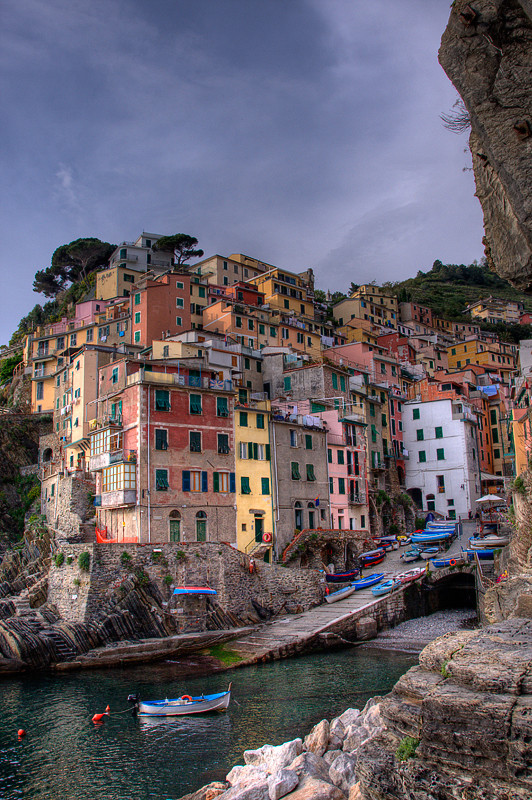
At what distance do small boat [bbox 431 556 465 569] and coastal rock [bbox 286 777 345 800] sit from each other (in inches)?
1205

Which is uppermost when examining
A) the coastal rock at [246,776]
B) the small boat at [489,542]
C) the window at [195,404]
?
the window at [195,404]

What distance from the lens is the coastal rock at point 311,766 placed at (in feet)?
51.6

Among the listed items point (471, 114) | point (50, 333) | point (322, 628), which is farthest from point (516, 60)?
point (50, 333)

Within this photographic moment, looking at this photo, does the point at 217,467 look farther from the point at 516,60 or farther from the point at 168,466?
the point at 516,60

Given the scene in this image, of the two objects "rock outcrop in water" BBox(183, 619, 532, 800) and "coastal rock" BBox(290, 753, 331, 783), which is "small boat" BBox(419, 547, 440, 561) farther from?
"rock outcrop in water" BBox(183, 619, 532, 800)

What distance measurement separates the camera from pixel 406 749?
29.4ft

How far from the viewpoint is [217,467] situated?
4422 cm

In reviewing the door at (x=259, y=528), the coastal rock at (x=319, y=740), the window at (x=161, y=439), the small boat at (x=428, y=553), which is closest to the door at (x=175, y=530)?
the window at (x=161, y=439)

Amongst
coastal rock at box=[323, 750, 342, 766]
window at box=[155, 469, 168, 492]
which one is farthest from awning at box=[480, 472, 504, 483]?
coastal rock at box=[323, 750, 342, 766]

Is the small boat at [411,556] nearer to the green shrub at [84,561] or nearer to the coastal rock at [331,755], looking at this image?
the green shrub at [84,561]

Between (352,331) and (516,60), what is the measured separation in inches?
3273

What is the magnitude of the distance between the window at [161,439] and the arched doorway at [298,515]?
12.2 metres

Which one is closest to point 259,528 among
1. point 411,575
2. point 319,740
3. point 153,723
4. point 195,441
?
point 195,441

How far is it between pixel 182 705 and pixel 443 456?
4527cm
